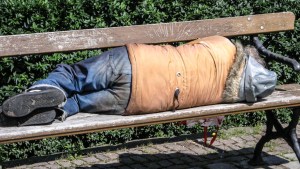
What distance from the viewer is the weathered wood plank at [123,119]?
4.49m

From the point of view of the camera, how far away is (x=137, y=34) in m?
5.57

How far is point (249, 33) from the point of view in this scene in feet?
19.4

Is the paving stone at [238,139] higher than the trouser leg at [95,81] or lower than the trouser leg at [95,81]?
lower

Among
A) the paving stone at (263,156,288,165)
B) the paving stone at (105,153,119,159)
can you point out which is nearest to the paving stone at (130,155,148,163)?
the paving stone at (105,153,119,159)

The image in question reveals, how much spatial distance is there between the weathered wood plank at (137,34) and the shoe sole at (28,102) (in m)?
0.79

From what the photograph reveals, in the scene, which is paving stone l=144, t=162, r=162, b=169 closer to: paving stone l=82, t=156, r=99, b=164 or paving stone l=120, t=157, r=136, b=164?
paving stone l=120, t=157, r=136, b=164

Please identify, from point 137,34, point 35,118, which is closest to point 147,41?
point 137,34

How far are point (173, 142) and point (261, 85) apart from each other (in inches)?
62.8

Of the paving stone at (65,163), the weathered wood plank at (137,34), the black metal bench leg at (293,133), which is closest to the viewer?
the weathered wood plank at (137,34)

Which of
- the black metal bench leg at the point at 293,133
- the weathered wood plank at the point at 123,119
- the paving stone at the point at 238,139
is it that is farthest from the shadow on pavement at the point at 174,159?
the weathered wood plank at the point at 123,119

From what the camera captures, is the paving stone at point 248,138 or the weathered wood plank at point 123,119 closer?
the weathered wood plank at point 123,119

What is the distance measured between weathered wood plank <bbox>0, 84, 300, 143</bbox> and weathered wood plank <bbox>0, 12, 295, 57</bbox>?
0.68 m

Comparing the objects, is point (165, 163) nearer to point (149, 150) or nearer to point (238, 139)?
point (149, 150)

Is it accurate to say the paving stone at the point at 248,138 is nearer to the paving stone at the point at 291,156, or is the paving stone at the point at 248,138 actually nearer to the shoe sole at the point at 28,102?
the paving stone at the point at 291,156
